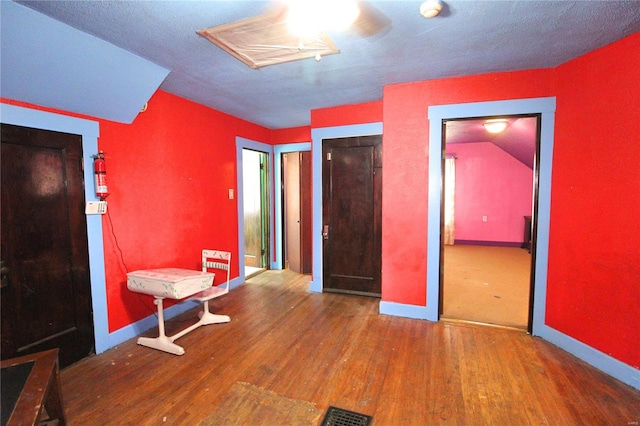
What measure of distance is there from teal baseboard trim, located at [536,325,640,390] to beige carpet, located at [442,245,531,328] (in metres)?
0.31

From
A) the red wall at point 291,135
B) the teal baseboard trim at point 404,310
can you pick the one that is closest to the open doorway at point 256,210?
the red wall at point 291,135

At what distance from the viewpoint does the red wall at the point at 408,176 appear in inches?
118

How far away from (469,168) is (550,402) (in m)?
6.35

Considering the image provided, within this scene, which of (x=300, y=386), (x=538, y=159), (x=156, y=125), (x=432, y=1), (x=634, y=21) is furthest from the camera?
(x=156, y=125)

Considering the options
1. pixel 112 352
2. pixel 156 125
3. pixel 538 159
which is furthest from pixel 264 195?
pixel 538 159

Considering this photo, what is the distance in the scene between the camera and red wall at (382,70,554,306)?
2.99m

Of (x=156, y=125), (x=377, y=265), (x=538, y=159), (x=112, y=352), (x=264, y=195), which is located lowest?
A: (x=112, y=352)

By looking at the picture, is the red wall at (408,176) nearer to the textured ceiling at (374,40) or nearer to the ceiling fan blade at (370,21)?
the textured ceiling at (374,40)

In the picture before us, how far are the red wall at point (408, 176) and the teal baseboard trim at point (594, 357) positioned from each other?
113 cm

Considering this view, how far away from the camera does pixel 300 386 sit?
211 cm

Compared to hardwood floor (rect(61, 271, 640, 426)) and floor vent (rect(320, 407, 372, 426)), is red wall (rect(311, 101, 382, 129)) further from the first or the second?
floor vent (rect(320, 407, 372, 426))

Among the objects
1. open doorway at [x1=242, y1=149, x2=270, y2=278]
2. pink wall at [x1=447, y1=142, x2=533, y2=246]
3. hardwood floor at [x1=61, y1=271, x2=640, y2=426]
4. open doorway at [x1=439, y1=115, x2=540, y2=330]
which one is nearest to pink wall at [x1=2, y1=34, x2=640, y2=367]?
hardwood floor at [x1=61, y1=271, x2=640, y2=426]

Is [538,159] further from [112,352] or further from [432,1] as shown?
[112,352]

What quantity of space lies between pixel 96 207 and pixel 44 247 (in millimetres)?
455
